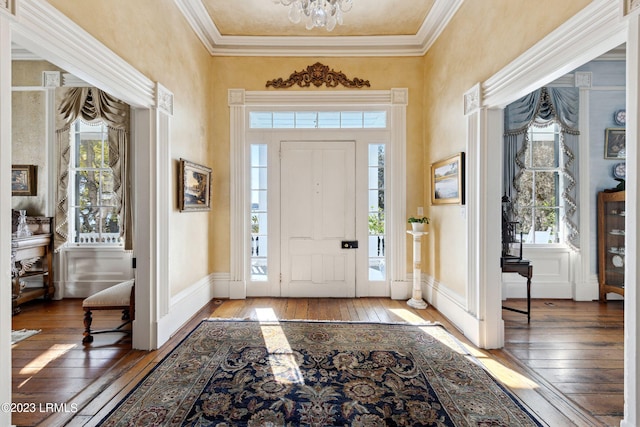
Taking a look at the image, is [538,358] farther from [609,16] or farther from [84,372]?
[84,372]

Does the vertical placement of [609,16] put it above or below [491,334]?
above

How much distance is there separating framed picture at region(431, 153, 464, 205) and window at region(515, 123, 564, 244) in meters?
1.56

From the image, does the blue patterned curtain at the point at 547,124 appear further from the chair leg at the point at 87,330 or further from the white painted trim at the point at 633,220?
the chair leg at the point at 87,330

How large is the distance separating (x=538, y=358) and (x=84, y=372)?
12.9 ft

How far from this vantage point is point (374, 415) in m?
2.03

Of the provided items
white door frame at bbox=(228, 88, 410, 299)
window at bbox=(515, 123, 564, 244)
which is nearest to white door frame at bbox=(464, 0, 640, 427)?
white door frame at bbox=(228, 88, 410, 299)

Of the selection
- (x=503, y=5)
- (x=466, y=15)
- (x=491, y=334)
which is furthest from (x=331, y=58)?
(x=491, y=334)

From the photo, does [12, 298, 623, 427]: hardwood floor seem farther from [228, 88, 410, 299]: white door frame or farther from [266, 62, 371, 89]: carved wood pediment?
[266, 62, 371, 89]: carved wood pediment

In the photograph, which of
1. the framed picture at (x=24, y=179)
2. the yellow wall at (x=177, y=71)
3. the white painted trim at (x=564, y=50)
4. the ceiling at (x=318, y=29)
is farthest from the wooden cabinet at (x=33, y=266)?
the white painted trim at (x=564, y=50)

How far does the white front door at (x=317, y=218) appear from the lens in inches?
185

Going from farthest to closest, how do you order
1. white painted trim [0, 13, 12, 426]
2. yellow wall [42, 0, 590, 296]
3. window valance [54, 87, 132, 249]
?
window valance [54, 87, 132, 249]
yellow wall [42, 0, 590, 296]
white painted trim [0, 13, 12, 426]

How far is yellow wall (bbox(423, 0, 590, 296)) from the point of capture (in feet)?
7.97

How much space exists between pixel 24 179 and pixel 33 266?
4.12 ft

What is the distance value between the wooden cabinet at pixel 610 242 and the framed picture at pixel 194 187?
5661mm
